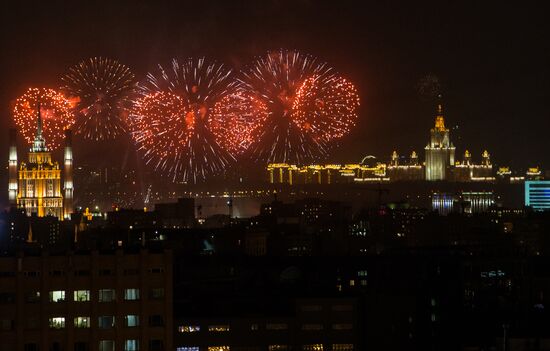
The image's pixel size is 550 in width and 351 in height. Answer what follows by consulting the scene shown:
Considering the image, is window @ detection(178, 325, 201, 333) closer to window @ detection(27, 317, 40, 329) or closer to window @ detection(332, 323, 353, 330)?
window @ detection(332, 323, 353, 330)

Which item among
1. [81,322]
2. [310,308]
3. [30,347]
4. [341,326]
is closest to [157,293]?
[81,322]

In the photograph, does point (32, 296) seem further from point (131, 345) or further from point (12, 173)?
point (12, 173)

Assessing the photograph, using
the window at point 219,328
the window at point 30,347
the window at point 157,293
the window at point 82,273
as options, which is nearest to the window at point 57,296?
the window at point 82,273

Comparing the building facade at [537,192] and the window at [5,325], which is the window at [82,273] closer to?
the window at [5,325]

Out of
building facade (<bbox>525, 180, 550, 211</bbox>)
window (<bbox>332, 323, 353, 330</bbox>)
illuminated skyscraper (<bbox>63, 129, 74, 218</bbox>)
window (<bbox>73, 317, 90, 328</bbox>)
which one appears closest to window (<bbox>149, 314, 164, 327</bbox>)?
window (<bbox>73, 317, 90, 328</bbox>)

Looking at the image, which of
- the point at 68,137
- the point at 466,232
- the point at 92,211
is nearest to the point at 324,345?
the point at 466,232

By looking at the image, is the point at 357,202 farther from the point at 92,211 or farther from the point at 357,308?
the point at 357,308

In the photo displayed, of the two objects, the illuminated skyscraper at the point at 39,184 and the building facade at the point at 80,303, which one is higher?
the illuminated skyscraper at the point at 39,184
